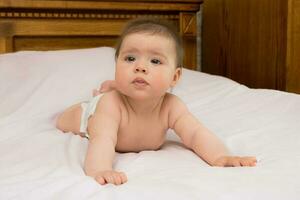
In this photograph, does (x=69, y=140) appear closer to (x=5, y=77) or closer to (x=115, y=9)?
(x=5, y=77)

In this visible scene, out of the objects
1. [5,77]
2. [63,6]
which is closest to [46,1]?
[63,6]

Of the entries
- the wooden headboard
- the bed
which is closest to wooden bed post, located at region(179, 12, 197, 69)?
the wooden headboard

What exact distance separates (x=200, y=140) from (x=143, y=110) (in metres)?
0.15

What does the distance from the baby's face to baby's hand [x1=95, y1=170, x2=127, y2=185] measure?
22 centimetres

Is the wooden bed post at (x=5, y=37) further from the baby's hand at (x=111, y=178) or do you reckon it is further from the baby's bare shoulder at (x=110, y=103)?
the baby's hand at (x=111, y=178)

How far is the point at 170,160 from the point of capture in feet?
2.96

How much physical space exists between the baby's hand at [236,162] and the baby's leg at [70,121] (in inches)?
15.7

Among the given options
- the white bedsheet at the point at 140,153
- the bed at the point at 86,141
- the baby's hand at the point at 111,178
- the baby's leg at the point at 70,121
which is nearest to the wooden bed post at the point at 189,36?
the bed at the point at 86,141

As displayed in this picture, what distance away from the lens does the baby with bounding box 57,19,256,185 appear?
92cm

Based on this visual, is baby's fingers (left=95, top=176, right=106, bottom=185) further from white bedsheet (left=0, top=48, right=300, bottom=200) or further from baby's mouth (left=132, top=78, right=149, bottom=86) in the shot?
baby's mouth (left=132, top=78, right=149, bottom=86)

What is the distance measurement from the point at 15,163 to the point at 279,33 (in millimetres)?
1291

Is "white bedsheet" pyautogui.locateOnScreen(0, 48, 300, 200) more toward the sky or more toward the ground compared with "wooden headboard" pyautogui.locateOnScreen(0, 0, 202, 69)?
more toward the ground

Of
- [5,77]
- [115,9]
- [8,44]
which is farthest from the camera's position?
[115,9]

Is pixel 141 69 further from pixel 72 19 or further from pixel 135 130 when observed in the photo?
pixel 72 19
